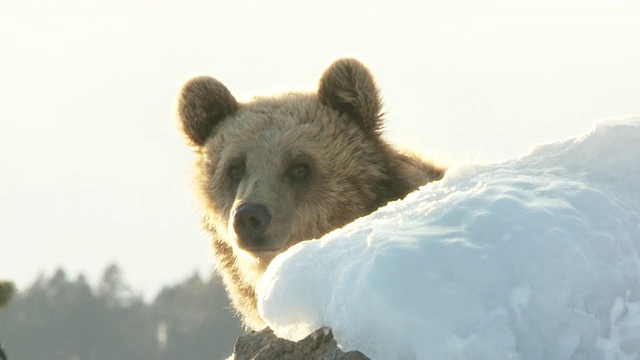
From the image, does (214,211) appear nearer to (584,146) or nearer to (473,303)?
(584,146)

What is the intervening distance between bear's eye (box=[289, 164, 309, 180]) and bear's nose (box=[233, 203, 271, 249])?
0.78 metres

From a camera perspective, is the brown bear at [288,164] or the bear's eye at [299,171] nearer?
the brown bear at [288,164]

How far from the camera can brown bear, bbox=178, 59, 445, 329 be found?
9578 millimetres

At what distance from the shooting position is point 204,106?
10.5m

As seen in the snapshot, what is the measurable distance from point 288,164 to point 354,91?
2.19ft

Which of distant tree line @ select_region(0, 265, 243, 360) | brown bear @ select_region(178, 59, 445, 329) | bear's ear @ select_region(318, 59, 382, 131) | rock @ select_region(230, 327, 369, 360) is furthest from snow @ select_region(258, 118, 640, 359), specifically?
distant tree line @ select_region(0, 265, 243, 360)

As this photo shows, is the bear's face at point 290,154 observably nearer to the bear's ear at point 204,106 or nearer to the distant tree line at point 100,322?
the bear's ear at point 204,106

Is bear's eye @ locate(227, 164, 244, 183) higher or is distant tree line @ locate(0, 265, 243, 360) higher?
bear's eye @ locate(227, 164, 244, 183)

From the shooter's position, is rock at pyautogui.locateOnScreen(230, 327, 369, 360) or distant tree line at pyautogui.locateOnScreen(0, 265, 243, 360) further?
distant tree line at pyautogui.locateOnScreen(0, 265, 243, 360)

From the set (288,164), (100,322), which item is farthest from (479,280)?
(100,322)

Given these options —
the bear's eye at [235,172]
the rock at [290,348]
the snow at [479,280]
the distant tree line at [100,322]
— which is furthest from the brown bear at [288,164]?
the distant tree line at [100,322]

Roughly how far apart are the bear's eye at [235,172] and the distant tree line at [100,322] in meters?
65.4

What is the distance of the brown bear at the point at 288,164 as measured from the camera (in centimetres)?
958

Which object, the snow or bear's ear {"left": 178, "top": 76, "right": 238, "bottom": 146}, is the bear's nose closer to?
bear's ear {"left": 178, "top": 76, "right": 238, "bottom": 146}
